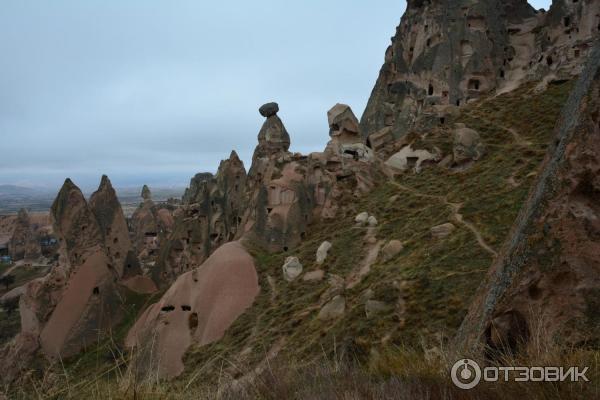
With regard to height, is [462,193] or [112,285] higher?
[462,193]

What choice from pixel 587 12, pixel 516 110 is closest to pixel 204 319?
pixel 516 110

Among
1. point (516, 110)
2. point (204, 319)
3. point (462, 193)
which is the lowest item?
A: point (204, 319)

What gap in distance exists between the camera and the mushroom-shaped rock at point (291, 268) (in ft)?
52.8

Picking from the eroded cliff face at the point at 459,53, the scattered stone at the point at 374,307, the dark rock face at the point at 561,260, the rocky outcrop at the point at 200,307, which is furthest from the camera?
the eroded cliff face at the point at 459,53

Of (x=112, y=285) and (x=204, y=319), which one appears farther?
(x=112, y=285)

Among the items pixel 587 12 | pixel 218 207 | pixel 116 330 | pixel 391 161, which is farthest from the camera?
pixel 587 12

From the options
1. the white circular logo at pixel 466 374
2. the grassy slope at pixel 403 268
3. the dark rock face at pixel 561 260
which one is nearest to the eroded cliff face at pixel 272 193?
the grassy slope at pixel 403 268

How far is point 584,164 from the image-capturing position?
4.16 m

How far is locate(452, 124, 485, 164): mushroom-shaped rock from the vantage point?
20.0 m

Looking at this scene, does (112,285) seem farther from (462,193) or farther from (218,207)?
(462,193)

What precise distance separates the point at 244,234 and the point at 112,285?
674cm

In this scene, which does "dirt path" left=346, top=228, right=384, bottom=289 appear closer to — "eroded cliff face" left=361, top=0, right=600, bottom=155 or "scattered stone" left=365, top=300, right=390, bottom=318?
"scattered stone" left=365, top=300, right=390, bottom=318

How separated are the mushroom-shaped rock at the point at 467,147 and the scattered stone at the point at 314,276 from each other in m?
9.55

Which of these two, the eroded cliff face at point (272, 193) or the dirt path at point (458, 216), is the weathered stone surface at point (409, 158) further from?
the dirt path at point (458, 216)
